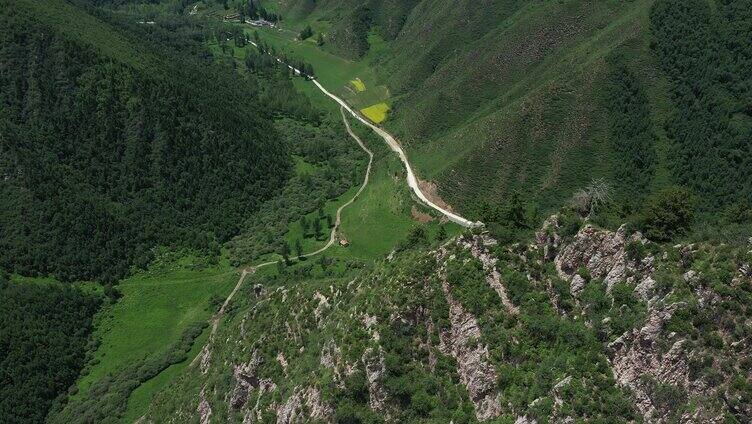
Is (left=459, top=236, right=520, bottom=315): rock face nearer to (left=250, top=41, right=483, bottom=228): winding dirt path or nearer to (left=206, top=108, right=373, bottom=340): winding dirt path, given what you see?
(left=250, top=41, right=483, bottom=228): winding dirt path

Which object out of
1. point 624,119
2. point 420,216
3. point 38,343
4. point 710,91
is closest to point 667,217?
point 420,216

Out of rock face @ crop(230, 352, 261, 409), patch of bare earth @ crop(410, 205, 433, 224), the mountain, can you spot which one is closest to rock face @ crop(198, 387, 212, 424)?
→ the mountain

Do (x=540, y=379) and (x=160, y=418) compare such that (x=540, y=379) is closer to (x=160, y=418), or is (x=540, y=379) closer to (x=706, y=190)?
(x=160, y=418)

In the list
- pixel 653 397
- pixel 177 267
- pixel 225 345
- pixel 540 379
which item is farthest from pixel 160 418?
pixel 653 397

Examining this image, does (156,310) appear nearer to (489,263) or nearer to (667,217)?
(489,263)

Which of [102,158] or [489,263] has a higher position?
[102,158]
